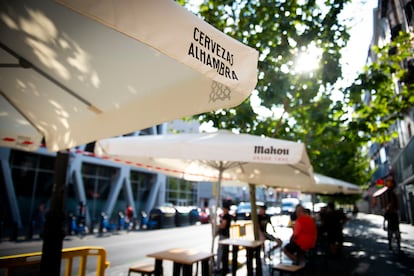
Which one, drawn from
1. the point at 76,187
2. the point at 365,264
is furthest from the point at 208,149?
the point at 76,187

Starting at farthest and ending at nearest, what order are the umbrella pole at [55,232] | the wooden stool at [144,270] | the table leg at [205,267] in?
the wooden stool at [144,270] < the table leg at [205,267] < the umbrella pole at [55,232]

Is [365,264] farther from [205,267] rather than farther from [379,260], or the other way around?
[205,267]

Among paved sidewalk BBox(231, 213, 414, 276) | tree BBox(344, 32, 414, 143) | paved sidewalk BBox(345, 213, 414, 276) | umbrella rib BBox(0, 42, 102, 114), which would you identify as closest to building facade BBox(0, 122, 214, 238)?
paved sidewalk BBox(231, 213, 414, 276)

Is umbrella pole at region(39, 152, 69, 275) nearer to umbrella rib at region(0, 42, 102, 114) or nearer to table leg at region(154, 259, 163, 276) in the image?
umbrella rib at region(0, 42, 102, 114)

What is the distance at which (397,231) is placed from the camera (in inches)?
438

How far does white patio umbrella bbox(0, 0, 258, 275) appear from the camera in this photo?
5.58 ft

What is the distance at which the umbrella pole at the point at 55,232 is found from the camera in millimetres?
2861

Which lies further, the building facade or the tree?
the building facade

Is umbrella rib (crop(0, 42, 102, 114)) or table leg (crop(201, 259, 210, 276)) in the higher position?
umbrella rib (crop(0, 42, 102, 114))

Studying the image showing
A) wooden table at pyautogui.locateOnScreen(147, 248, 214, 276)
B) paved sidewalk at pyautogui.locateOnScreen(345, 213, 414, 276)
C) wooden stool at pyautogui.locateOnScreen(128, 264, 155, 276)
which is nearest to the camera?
wooden table at pyautogui.locateOnScreen(147, 248, 214, 276)

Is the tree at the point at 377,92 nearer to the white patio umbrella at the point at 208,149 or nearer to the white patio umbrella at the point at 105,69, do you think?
the white patio umbrella at the point at 208,149

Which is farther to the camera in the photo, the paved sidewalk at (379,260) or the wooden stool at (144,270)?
the paved sidewalk at (379,260)

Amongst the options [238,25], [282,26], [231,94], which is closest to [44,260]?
[231,94]

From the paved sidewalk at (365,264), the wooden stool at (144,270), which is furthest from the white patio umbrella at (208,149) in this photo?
the paved sidewalk at (365,264)
